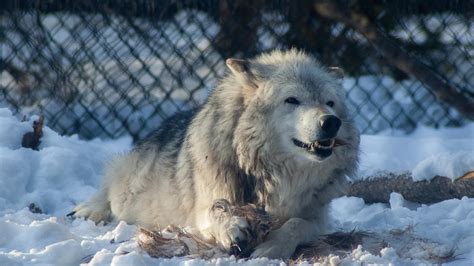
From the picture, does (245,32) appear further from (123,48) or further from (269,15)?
(123,48)

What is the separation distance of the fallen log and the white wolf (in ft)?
2.79

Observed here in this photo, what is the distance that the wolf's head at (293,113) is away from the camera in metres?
3.72

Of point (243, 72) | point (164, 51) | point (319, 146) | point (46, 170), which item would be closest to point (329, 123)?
point (319, 146)

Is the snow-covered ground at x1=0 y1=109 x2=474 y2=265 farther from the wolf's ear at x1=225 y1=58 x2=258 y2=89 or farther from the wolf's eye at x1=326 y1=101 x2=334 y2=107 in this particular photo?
the wolf's ear at x1=225 y1=58 x2=258 y2=89

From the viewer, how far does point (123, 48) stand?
655 cm

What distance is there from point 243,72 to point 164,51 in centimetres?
256

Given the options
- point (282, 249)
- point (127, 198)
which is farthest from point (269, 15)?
point (282, 249)

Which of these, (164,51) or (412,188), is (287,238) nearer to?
(412,188)

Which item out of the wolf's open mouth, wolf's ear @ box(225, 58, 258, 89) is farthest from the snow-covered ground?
wolf's ear @ box(225, 58, 258, 89)

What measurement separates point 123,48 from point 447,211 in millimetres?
2984

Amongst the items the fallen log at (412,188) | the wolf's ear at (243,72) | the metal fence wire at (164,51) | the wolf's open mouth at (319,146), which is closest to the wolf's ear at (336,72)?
the wolf's ear at (243,72)

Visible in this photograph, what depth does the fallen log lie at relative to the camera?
4637 mm

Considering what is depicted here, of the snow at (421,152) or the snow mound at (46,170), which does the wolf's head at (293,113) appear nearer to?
the snow at (421,152)

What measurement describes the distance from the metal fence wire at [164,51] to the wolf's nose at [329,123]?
9.19 ft
